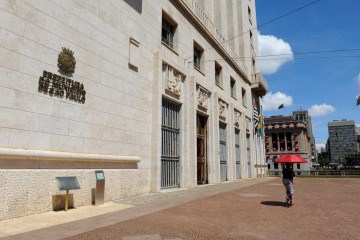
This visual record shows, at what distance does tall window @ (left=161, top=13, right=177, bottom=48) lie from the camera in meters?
17.4

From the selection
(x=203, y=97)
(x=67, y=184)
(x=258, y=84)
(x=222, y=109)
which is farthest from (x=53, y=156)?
(x=258, y=84)

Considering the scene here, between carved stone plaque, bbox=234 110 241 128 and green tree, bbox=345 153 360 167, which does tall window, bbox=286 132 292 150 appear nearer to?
green tree, bbox=345 153 360 167

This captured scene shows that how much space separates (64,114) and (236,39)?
26.7 metres

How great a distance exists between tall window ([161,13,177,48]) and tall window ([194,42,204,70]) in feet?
10.3

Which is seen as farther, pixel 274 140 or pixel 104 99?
pixel 274 140

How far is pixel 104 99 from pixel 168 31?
26.8 feet

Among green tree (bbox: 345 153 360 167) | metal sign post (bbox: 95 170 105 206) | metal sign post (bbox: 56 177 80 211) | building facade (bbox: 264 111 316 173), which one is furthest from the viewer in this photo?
green tree (bbox: 345 153 360 167)

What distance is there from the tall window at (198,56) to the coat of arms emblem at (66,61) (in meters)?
11.9

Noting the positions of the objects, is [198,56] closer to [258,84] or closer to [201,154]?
[201,154]

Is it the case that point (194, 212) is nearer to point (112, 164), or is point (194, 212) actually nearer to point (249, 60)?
point (112, 164)

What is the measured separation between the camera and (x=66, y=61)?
9906mm

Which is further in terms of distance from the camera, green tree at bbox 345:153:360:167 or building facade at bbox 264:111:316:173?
green tree at bbox 345:153:360:167

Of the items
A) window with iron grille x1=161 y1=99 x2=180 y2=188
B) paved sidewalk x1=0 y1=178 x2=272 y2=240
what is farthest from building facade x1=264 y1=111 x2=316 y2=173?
paved sidewalk x1=0 y1=178 x2=272 y2=240

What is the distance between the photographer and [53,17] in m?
9.75
